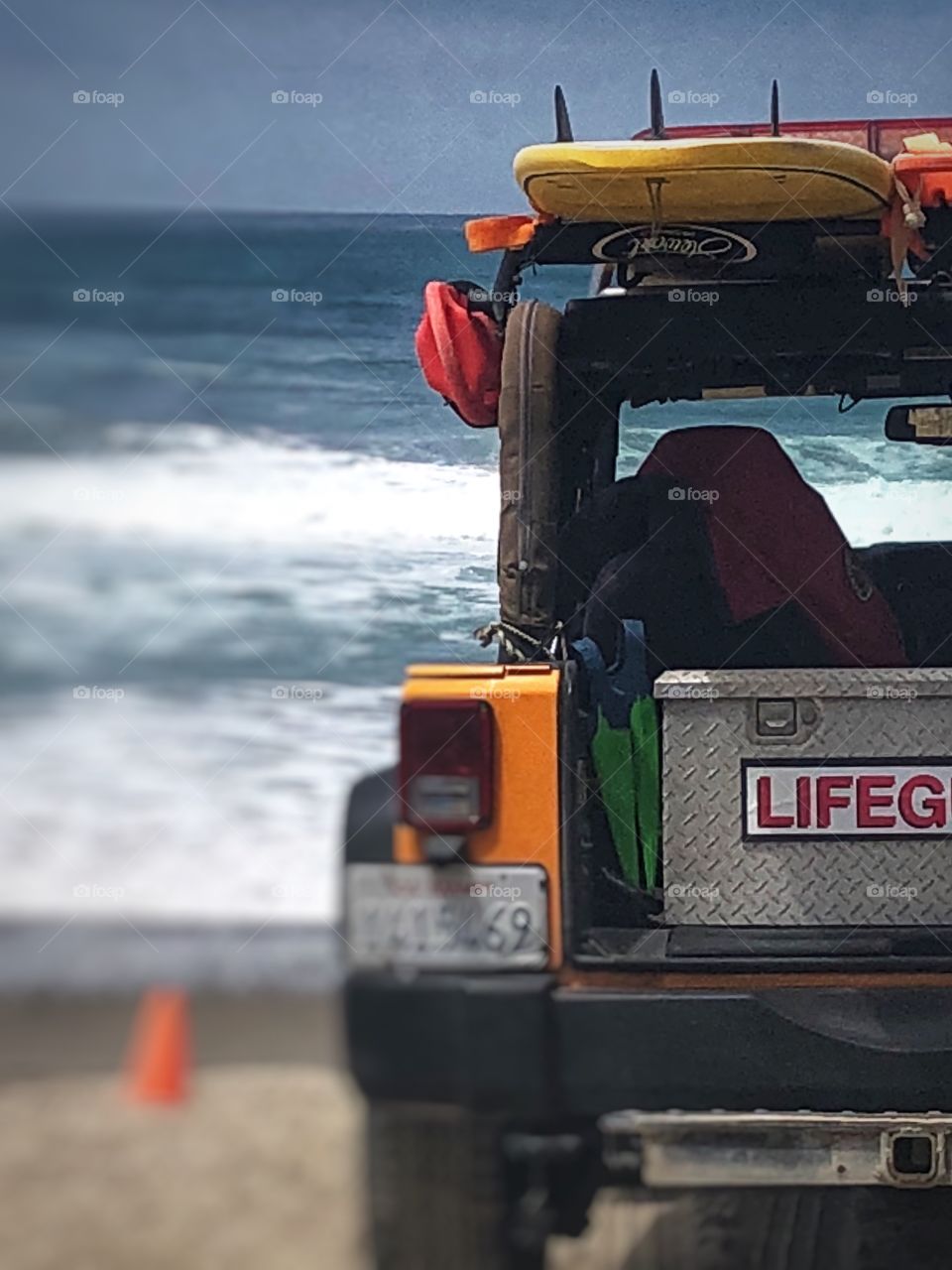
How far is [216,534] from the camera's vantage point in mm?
9375

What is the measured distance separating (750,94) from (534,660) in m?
1.72

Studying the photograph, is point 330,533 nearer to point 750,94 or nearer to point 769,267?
point 750,94

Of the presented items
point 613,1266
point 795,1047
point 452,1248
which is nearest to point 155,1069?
point 613,1266

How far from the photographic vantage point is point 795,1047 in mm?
3133
